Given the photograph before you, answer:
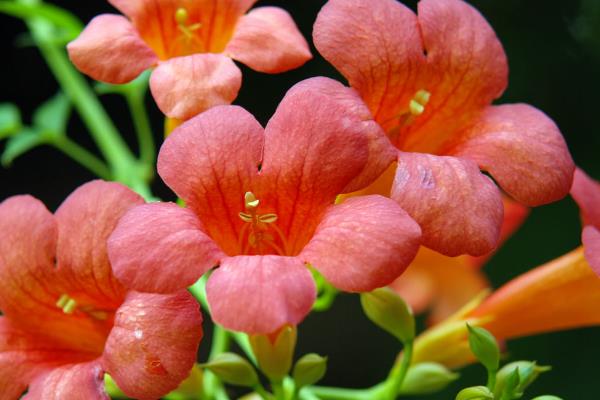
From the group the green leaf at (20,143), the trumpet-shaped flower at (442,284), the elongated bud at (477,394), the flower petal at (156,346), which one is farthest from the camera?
the trumpet-shaped flower at (442,284)

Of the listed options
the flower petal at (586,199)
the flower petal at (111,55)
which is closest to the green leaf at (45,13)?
the flower petal at (111,55)

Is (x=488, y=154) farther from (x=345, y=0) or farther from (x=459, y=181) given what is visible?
(x=345, y=0)

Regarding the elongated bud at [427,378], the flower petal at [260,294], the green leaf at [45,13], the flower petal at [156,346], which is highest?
the flower petal at [260,294]

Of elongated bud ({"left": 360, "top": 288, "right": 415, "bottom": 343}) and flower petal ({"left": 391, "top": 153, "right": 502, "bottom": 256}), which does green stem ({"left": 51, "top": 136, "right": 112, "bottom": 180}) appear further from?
flower petal ({"left": 391, "top": 153, "right": 502, "bottom": 256})

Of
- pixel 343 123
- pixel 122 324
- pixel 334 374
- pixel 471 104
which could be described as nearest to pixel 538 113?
pixel 471 104

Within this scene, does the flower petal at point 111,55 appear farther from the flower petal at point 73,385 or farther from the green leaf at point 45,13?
the green leaf at point 45,13

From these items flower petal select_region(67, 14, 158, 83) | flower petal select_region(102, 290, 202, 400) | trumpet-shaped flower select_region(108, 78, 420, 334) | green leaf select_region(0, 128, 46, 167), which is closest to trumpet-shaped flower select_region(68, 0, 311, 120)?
flower petal select_region(67, 14, 158, 83)
